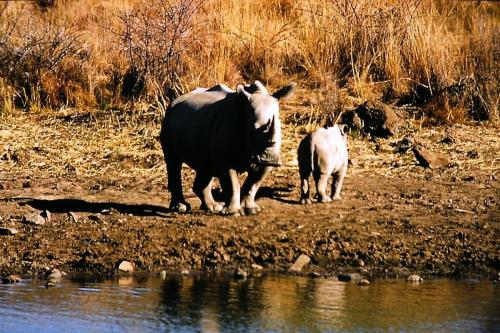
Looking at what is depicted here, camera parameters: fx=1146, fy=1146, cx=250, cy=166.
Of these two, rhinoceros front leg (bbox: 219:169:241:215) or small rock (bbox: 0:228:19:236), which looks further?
rhinoceros front leg (bbox: 219:169:241:215)

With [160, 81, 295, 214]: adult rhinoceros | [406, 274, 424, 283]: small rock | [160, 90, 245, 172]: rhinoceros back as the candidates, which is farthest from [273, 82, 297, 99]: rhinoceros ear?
[406, 274, 424, 283]: small rock

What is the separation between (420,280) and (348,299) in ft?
3.36

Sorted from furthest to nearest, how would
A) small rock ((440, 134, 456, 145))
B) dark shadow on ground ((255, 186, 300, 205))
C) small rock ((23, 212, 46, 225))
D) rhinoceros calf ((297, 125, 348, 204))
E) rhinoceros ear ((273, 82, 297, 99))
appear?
small rock ((440, 134, 456, 145)) → dark shadow on ground ((255, 186, 300, 205)) → rhinoceros calf ((297, 125, 348, 204)) → small rock ((23, 212, 46, 225)) → rhinoceros ear ((273, 82, 297, 99))

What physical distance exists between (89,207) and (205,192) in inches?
44.2

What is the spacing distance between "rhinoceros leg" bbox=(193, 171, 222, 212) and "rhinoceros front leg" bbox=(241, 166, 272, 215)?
1.24 ft

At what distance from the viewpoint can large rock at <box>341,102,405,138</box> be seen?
547 inches

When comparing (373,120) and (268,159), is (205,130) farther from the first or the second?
(373,120)

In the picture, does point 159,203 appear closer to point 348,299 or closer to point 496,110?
point 348,299

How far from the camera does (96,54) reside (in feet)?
53.4

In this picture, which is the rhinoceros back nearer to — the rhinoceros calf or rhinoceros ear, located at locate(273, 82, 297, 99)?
rhinoceros ear, located at locate(273, 82, 297, 99)

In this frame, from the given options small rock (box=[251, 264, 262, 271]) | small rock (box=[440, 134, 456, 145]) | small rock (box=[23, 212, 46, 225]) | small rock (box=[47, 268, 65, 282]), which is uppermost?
small rock (box=[440, 134, 456, 145])

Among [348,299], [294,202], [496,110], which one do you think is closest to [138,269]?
[348,299]

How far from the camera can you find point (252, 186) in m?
10.3

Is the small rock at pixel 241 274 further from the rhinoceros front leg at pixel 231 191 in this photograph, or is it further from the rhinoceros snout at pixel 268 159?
the rhinoceros front leg at pixel 231 191
